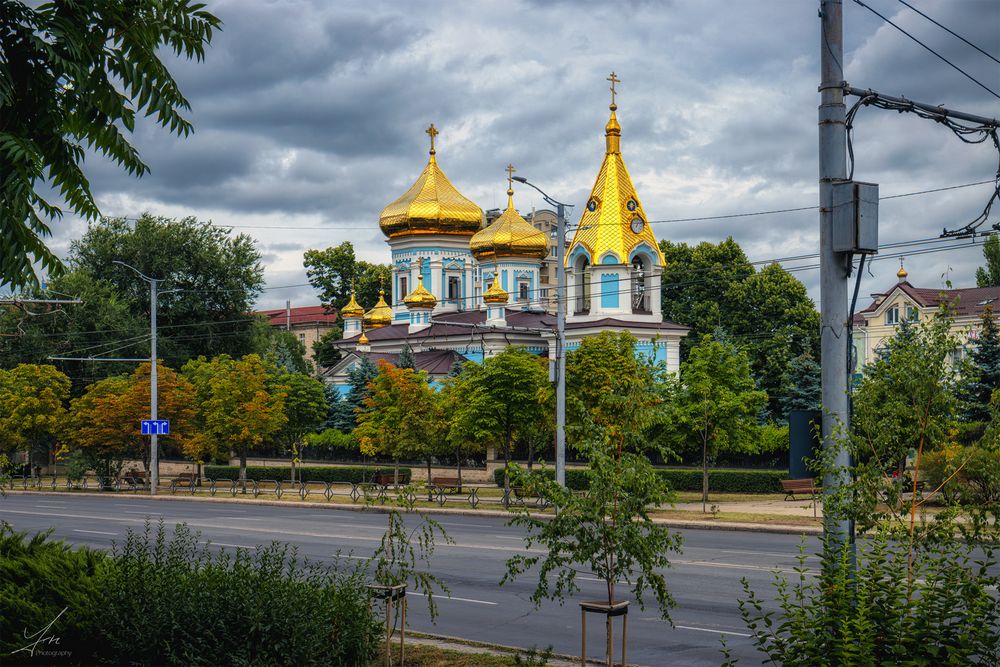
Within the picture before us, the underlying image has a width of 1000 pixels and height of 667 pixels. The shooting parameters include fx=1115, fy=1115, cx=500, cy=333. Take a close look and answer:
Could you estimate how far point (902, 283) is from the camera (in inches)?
3034

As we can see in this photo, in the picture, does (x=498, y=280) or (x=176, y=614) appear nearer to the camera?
(x=176, y=614)

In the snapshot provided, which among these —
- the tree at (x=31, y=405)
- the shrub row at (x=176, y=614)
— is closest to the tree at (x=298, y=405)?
the tree at (x=31, y=405)

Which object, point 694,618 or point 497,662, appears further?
point 694,618

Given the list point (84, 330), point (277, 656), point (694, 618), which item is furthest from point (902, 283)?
point (277, 656)

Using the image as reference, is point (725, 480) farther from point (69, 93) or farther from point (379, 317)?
point (379, 317)

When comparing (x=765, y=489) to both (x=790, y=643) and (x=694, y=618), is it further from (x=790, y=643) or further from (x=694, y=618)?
(x=790, y=643)

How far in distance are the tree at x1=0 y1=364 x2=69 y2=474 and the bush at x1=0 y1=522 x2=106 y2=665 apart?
43.7 meters

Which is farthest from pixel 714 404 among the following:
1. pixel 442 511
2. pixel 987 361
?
pixel 987 361

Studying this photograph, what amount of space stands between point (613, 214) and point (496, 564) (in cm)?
4503

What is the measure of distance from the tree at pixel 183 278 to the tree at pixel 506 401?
36655 millimetres

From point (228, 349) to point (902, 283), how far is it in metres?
46.0

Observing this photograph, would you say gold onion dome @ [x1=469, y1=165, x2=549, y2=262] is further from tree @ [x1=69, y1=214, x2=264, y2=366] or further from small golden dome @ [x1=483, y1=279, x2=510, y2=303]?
tree @ [x1=69, y1=214, x2=264, y2=366]

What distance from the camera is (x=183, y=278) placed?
7212 cm

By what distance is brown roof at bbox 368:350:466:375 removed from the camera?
65.2 m
